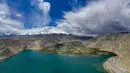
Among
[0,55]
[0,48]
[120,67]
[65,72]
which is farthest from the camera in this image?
[0,48]

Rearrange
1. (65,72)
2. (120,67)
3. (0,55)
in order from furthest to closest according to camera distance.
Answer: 1. (0,55)
2. (120,67)
3. (65,72)

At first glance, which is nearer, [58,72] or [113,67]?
[58,72]

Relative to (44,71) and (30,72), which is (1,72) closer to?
(30,72)

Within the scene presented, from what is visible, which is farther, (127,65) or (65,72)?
(127,65)

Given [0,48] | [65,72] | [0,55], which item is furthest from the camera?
[0,48]

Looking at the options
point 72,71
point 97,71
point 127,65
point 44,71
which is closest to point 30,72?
point 44,71

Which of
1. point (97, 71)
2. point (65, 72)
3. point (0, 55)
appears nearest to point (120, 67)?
point (97, 71)

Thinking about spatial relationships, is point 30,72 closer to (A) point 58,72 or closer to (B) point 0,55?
(A) point 58,72

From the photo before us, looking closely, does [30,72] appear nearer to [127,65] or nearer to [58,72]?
[58,72]

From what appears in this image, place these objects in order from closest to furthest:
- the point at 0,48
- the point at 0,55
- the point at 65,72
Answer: the point at 65,72 < the point at 0,55 < the point at 0,48
